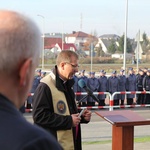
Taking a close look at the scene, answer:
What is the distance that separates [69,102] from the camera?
359 cm

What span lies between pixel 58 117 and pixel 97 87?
1060cm

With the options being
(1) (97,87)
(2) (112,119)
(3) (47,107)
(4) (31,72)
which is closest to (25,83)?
(4) (31,72)

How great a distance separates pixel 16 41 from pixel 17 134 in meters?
0.31

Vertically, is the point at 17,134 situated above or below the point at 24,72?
below

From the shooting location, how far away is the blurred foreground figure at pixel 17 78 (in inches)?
43.4

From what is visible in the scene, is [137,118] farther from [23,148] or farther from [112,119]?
[23,148]

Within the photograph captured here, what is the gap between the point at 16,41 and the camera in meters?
1.17

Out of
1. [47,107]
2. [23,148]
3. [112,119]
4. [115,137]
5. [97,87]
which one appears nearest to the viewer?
[23,148]

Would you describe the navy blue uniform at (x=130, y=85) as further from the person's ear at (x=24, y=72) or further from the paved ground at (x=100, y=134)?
the person's ear at (x=24, y=72)

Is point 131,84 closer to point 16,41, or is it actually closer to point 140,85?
point 140,85

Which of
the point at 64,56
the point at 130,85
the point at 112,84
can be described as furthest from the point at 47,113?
the point at 130,85

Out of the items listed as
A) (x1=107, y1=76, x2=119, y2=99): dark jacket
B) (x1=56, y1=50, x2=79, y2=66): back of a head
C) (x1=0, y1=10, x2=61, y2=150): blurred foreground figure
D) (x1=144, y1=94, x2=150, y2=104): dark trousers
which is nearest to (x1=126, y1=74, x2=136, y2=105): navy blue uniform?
(x1=144, y1=94, x2=150, y2=104): dark trousers

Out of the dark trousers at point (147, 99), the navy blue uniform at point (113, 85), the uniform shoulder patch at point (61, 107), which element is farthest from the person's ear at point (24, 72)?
the dark trousers at point (147, 99)

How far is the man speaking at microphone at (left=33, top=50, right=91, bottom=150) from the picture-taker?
3.40 m
